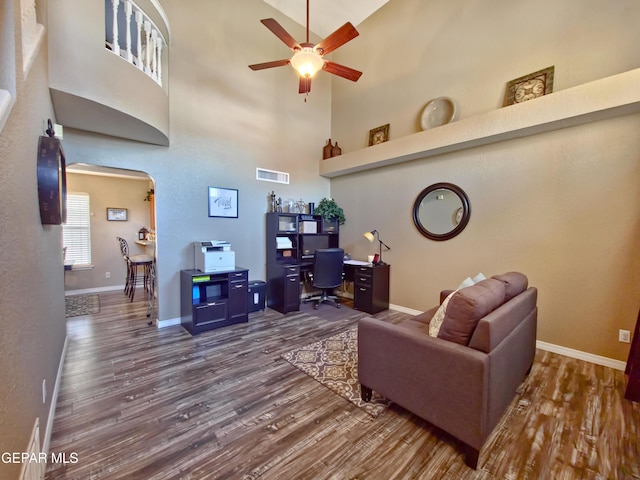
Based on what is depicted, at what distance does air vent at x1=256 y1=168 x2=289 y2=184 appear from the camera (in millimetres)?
4572

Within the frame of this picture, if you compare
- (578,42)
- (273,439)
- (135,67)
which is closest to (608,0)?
(578,42)

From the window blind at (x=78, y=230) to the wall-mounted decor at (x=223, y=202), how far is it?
12.2 ft

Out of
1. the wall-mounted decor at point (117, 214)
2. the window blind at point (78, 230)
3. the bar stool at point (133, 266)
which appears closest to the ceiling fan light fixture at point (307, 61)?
the bar stool at point (133, 266)

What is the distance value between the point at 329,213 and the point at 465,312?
12.3ft

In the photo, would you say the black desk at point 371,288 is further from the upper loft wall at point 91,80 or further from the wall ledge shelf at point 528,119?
the upper loft wall at point 91,80

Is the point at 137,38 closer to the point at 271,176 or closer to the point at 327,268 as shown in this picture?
the point at 271,176

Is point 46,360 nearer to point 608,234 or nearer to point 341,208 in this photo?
point 341,208

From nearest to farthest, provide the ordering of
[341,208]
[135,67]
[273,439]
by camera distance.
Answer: [273,439], [135,67], [341,208]

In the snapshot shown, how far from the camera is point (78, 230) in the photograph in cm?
550

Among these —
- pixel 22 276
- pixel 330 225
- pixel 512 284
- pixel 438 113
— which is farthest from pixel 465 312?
pixel 330 225

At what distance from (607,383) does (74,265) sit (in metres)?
8.54

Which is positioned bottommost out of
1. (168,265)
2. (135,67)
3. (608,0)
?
(168,265)

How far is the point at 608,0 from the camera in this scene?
2.62 metres

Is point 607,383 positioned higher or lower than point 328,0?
lower
